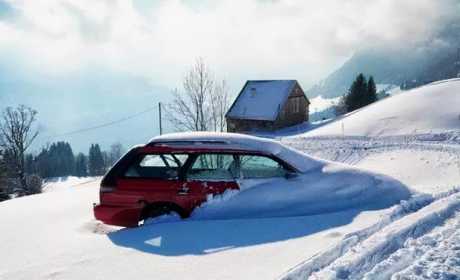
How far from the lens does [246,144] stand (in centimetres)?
651

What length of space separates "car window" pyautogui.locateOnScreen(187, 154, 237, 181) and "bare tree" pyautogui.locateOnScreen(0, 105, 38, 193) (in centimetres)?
3327

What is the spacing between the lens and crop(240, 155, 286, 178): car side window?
635 cm

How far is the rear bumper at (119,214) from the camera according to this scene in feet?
20.7

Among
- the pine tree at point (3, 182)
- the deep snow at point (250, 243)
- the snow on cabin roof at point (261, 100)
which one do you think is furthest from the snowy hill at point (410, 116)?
the pine tree at point (3, 182)

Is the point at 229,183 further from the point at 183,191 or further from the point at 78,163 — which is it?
the point at 78,163

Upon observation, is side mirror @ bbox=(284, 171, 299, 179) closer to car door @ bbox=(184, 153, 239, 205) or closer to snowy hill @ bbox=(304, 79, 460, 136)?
car door @ bbox=(184, 153, 239, 205)

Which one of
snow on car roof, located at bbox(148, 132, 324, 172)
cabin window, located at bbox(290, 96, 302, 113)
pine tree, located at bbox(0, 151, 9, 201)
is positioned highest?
cabin window, located at bbox(290, 96, 302, 113)

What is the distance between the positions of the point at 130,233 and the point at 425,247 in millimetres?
3759

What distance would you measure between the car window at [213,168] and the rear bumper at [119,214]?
1.07 metres

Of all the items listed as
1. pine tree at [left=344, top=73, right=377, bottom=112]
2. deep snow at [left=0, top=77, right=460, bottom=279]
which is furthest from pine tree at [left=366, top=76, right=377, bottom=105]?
deep snow at [left=0, top=77, right=460, bottom=279]

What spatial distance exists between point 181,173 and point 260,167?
131 centimetres

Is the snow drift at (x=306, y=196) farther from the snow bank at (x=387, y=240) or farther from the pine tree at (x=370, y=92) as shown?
the pine tree at (x=370, y=92)

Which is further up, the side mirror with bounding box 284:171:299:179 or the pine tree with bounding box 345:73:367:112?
the pine tree with bounding box 345:73:367:112

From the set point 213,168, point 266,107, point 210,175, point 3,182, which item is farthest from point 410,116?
point 3,182
